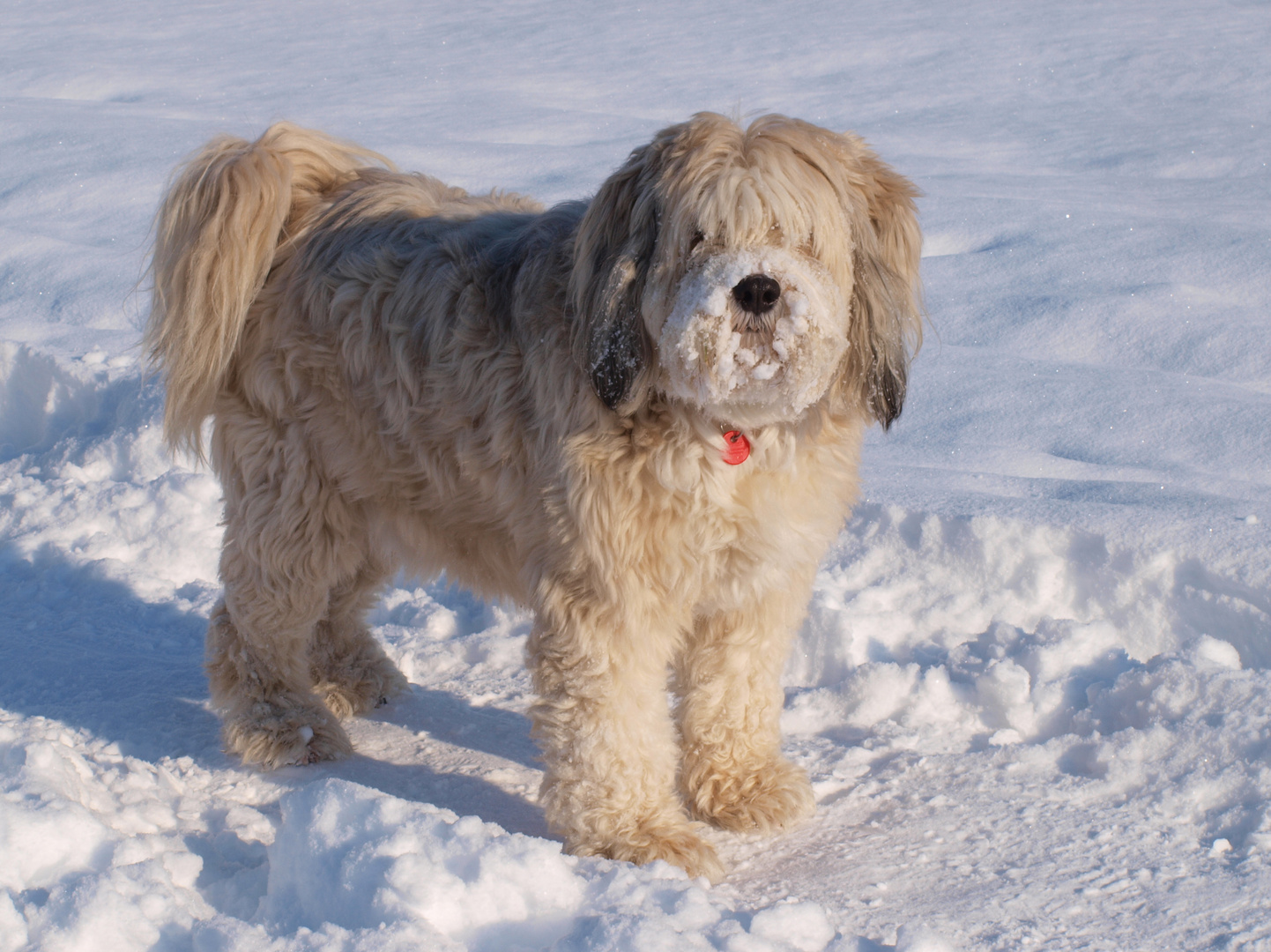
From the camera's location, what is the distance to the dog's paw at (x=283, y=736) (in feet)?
13.0

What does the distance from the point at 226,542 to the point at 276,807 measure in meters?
0.97

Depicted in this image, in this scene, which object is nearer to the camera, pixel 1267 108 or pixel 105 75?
pixel 1267 108

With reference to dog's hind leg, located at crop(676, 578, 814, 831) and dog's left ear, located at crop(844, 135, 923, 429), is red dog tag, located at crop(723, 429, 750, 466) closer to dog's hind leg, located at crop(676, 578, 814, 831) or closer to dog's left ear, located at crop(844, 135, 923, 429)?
dog's left ear, located at crop(844, 135, 923, 429)

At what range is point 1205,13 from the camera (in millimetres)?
14812

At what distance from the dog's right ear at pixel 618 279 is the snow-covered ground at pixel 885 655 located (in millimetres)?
1158

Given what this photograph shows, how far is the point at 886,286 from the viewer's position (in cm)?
307

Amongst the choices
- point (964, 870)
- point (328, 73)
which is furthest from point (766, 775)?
point (328, 73)

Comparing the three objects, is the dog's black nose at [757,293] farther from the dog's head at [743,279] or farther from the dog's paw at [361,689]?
the dog's paw at [361,689]

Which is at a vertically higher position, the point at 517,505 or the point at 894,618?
the point at 517,505

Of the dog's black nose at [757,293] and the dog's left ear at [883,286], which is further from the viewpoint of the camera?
the dog's left ear at [883,286]

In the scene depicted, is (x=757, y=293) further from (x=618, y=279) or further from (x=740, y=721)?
(x=740, y=721)

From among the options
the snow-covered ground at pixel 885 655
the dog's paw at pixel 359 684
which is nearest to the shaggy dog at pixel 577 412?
the dog's paw at pixel 359 684

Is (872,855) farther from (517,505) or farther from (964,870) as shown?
(517,505)

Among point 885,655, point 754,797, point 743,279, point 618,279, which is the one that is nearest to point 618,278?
point 618,279
